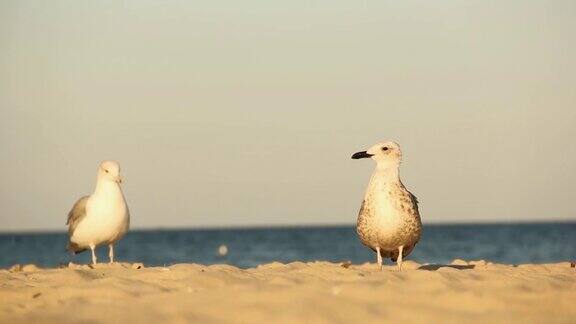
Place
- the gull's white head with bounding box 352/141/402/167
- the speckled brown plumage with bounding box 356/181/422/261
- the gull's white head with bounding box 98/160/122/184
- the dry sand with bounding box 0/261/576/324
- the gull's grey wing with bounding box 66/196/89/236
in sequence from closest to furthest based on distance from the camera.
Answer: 1. the dry sand with bounding box 0/261/576/324
2. the speckled brown plumage with bounding box 356/181/422/261
3. the gull's white head with bounding box 352/141/402/167
4. the gull's white head with bounding box 98/160/122/184
5. the gull's grey wing with bounding box 66/196/89/236

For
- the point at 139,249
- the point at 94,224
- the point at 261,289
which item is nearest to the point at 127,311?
the point at 261,289

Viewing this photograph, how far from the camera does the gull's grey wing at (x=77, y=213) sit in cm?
1399

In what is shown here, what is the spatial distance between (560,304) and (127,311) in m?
2.93

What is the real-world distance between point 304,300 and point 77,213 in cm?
758

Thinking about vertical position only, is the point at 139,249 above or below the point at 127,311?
below

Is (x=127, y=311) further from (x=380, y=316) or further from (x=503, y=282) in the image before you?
(x=503, y=282)

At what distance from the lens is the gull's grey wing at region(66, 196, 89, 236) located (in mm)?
13992

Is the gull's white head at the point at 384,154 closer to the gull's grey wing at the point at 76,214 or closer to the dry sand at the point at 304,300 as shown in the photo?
the dry sand at the point at 304,300

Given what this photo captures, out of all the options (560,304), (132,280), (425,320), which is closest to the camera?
(425,320)

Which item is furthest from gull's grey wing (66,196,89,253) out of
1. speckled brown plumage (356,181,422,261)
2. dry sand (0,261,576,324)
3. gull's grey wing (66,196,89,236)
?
dry sand (0,261,576,324)

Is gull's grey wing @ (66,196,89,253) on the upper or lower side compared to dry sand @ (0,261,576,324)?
lower

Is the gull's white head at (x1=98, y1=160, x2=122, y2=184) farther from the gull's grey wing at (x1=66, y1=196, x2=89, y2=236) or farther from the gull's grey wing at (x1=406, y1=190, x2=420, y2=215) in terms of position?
the gull's grey wing at (x1=406, y1=190, x2=420, y2=215)

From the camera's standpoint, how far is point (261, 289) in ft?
24.7

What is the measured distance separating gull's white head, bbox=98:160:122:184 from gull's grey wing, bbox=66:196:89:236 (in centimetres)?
43
